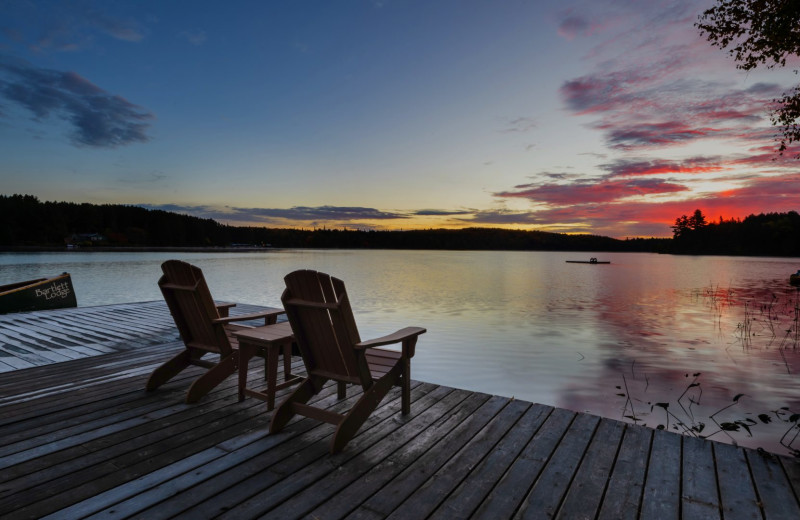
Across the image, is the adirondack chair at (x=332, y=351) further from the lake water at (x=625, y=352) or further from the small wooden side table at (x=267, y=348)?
the lake water at (x=625, y=352)

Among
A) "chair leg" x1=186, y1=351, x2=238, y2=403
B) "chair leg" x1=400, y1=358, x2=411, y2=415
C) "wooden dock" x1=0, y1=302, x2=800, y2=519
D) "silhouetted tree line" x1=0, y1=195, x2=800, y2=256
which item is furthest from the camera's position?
"silhouetted tree line" x1=0, y1=195, x2=800, y2=256

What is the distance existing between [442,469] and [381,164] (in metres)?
29.8

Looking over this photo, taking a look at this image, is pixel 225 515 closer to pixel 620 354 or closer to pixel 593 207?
pixel 620 354

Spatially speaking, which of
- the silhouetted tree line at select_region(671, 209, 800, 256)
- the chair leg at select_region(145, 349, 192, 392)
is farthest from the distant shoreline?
the silhouetted tree line at select_region(671, 209, 800, 256)

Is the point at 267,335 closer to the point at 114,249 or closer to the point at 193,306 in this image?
the point at 193,306

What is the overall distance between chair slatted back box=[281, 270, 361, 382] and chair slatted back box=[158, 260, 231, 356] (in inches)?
35.4

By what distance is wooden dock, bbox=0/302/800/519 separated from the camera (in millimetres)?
1970

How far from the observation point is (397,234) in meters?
106

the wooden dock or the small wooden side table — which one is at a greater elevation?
the small wooden side table

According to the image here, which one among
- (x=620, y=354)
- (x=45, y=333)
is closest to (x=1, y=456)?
(x=45, y=333)

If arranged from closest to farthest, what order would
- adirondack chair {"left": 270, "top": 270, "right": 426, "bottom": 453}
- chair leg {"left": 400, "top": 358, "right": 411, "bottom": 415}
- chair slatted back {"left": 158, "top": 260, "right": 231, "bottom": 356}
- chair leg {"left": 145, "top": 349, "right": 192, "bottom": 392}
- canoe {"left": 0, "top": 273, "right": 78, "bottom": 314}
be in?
adirondack chair {"left": 270, "top": 270, "right": 426, "bottom": 453} < chair leg {"left": 400, "top": 358, "right": 411, "bottom": 415} < chair slatted back {"left": 158, "top": 260, "right": 231, "bottom": 356} < chair leg {"left": 145, "top": 349, "right": 192, "bottom": 392} < canoe {"left": 0, "top": 273, "right": 78, "bottom": 314}

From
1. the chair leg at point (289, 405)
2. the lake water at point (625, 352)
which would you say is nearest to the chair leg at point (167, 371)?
the chair leg at point (289, 405)

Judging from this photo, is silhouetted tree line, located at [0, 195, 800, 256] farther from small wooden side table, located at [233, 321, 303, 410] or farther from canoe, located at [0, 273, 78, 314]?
small wooden side table, located at [233, 321, 303, 410]

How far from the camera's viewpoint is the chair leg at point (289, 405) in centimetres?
278
